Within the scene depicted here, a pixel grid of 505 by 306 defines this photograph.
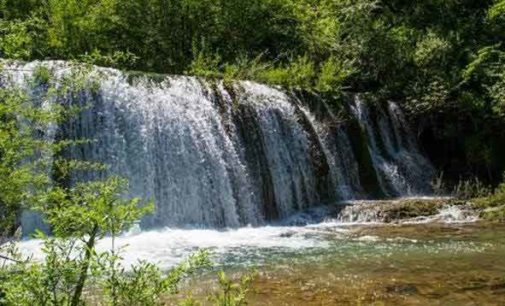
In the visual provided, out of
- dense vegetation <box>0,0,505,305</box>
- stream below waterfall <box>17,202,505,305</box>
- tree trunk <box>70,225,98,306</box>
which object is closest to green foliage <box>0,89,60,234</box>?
tree trunk <box>70,225,98,306</box>

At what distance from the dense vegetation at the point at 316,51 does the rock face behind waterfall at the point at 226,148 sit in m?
1.92

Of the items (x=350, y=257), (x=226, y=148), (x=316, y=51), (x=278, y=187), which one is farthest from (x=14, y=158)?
(x=316, y=51)

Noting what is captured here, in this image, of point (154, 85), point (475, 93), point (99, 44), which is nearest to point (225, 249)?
point (154, 85)

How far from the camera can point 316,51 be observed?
930 inches

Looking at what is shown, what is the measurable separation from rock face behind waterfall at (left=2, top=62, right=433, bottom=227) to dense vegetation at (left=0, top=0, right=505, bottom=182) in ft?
6.31

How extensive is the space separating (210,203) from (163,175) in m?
1.27

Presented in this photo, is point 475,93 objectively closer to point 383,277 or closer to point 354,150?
point 354,150

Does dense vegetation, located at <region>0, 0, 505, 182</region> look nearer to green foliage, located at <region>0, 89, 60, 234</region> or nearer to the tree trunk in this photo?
green foliage, located at <region>0, 89, 60, 234</region>

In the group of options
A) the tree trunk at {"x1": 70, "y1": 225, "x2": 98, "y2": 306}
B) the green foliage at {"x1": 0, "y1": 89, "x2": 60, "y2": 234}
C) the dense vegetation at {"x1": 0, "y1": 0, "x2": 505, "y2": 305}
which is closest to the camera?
the tree trunk at {"x1": 70, "y1": 225, "x2": 98, "y2": 306}

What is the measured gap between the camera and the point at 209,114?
1625 centimetres

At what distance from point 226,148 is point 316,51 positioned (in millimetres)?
8916

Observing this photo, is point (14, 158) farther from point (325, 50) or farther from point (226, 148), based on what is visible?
point (325, 50)

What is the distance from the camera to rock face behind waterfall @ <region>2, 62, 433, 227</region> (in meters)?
14.7

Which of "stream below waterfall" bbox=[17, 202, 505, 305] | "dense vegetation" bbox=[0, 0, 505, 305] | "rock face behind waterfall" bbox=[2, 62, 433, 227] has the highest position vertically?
"dense vegetation" bbox=[0, 0, 505, 305]
